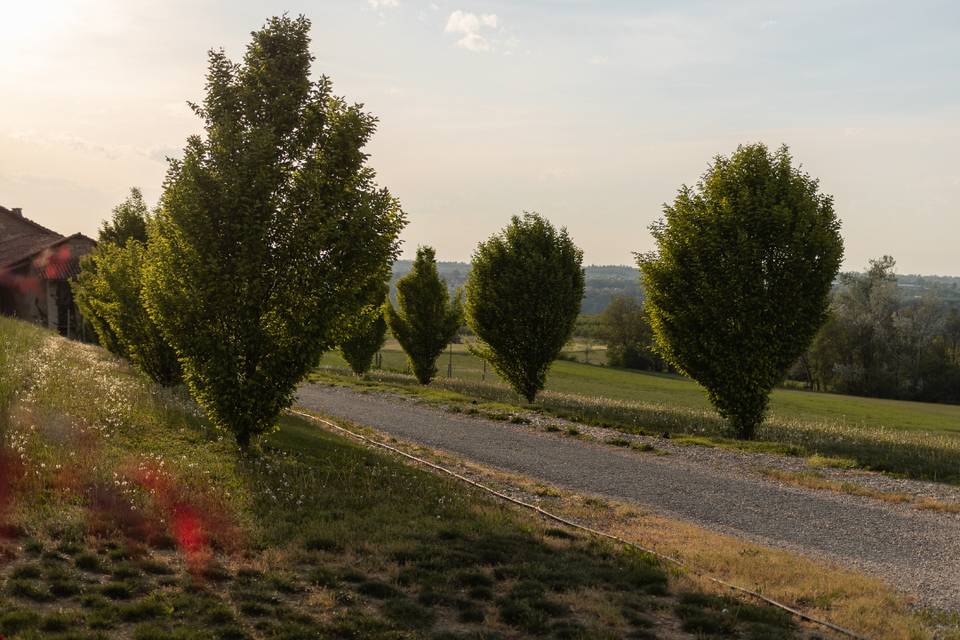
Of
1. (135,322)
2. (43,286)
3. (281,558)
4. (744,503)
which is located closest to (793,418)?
(744,503)

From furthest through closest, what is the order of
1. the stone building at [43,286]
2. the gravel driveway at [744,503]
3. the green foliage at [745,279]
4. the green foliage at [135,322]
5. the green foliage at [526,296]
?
the stone building at [43,286] → the green foliage at [526,296] → the green foliage at [135,322] → the green foliage at [745,279] → the gravel driveway at [744,503]

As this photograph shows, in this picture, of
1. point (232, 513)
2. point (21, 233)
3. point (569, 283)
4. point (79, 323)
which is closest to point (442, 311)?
point (569, 283)

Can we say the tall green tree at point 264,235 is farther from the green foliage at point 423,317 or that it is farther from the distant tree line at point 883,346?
the distant tree line at point 883,346

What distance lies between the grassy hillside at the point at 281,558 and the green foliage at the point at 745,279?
1208cm

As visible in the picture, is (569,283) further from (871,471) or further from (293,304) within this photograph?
(293,304)

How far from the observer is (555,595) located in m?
8.79

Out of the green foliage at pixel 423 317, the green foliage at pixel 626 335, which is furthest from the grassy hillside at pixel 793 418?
the green foliage at pixel 626 335

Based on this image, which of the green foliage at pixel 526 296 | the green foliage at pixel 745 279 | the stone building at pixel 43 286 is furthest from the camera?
the stone building at pixel 43 286

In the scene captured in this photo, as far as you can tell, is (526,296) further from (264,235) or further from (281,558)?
(281,558)

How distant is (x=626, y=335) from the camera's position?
323ft

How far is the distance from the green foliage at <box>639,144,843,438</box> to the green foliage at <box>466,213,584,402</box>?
780 cm

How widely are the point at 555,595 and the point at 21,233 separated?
64637 millimetres

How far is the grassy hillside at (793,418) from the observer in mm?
19688

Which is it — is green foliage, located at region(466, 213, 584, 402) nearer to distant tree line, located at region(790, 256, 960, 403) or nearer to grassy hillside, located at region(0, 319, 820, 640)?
grassy hillside, located at region(0, 319, 820, 640)
